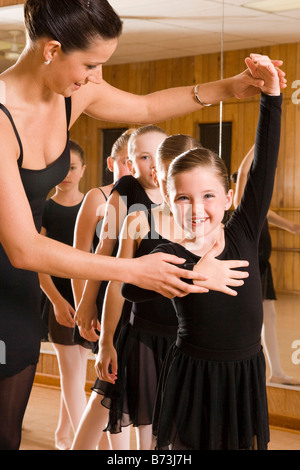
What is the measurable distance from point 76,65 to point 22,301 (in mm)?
504

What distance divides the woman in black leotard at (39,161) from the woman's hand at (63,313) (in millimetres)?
1288

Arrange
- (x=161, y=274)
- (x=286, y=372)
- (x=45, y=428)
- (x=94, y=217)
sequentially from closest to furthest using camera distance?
(x=161, y=274) < (x=94, y=217) < (x=286, y=372) < (x=45, y=428)

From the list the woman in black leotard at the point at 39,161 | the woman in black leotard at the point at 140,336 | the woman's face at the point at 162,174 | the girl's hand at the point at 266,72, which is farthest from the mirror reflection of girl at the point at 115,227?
the girl's hand at the point at 266,72

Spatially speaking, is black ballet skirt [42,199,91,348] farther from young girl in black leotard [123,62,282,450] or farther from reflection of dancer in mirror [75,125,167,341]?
young girl in black leotard [123,62,282,450]

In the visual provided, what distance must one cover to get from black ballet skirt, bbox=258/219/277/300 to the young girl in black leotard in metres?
1.24

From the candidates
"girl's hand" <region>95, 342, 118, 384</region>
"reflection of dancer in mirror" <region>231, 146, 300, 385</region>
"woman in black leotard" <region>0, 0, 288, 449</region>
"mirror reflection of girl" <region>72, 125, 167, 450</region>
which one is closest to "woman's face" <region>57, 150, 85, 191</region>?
"reflection of dancer in mirror" <region>231, 146, 300, 385</region>

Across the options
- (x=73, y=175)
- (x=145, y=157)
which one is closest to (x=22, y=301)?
(x=145, y=157)

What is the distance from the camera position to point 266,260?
280 centimetres

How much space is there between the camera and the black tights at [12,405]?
57.1 inches

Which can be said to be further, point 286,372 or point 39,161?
point 286,372

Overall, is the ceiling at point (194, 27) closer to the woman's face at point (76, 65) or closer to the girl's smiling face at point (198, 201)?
the girl's smiling face at point (198, 201)

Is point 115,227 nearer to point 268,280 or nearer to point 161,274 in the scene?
point 268,280

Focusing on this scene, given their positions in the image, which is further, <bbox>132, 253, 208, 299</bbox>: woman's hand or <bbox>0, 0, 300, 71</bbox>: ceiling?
<bbox>0, 0, 300, 71</bbox>: ceiling

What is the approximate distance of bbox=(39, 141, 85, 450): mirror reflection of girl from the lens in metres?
2.80
